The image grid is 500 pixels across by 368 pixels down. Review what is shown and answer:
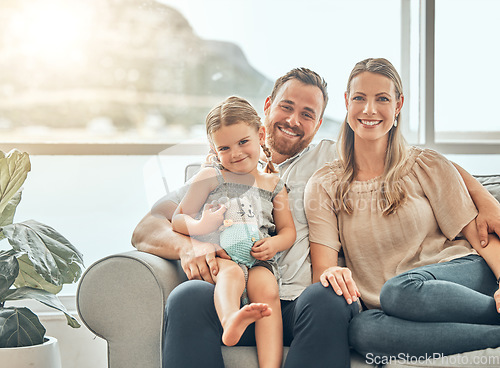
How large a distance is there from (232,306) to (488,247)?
83cm

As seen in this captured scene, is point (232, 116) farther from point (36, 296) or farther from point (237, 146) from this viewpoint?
point (36, 296)

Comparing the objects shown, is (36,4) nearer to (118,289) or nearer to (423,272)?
(118,289)

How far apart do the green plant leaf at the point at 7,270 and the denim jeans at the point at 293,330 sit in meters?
0.75

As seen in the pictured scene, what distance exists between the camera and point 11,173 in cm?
198

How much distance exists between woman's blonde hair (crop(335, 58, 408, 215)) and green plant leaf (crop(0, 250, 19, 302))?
1.14 m

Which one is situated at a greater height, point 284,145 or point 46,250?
point 284,145

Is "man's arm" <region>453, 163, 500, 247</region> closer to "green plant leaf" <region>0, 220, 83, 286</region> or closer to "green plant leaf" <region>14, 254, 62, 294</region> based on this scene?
"green plant leaf" <region>0, 220, 83, 286</region>

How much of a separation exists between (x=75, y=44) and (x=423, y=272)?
6.81 ft

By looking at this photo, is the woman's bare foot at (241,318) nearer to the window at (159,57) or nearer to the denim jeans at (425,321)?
the denim jeans at (425,321)

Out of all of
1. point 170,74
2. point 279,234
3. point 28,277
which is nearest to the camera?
point 279,234

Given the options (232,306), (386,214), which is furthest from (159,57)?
(232,306)

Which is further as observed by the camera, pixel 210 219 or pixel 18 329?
pixel 18 329

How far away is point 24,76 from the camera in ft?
9.05

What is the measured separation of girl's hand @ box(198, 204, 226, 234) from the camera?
1650 millimetres
